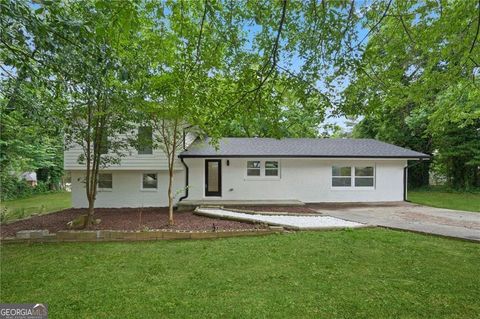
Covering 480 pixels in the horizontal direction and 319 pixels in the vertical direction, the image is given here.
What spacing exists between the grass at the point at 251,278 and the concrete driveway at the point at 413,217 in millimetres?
1125

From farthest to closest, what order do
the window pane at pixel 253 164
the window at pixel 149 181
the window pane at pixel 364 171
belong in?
the window pane at pixel 364 171
the window pane at pixel 253 164
the window at pixel 149 181

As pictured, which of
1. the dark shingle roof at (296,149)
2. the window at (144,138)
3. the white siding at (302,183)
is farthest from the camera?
the white siding at (302,183)

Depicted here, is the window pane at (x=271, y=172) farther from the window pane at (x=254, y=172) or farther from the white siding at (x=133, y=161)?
the white siding at (x=133, y=161)

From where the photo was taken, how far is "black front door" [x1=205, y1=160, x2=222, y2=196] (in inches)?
553

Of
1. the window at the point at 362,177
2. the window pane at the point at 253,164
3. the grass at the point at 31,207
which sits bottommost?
the grass at the point at 31,207

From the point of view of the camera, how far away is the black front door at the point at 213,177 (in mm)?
14055

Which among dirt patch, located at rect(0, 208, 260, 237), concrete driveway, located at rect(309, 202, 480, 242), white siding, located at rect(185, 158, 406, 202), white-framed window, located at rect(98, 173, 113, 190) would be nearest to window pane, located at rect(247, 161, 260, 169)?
white siding, located at rect(185, 158, 406, 202)

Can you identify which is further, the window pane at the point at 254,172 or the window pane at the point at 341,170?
the window pane at the point at 341,170

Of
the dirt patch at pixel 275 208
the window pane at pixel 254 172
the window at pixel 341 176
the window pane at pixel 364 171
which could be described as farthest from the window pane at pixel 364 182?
the window pane at pixel 254 172

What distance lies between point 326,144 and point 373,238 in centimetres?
914

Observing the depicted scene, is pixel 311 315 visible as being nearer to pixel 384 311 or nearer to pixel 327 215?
pixel 384 311

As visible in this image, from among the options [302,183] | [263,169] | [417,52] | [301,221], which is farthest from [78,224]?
[417,52]

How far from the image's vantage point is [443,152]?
18797mm

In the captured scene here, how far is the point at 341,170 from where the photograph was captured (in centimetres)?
1451
